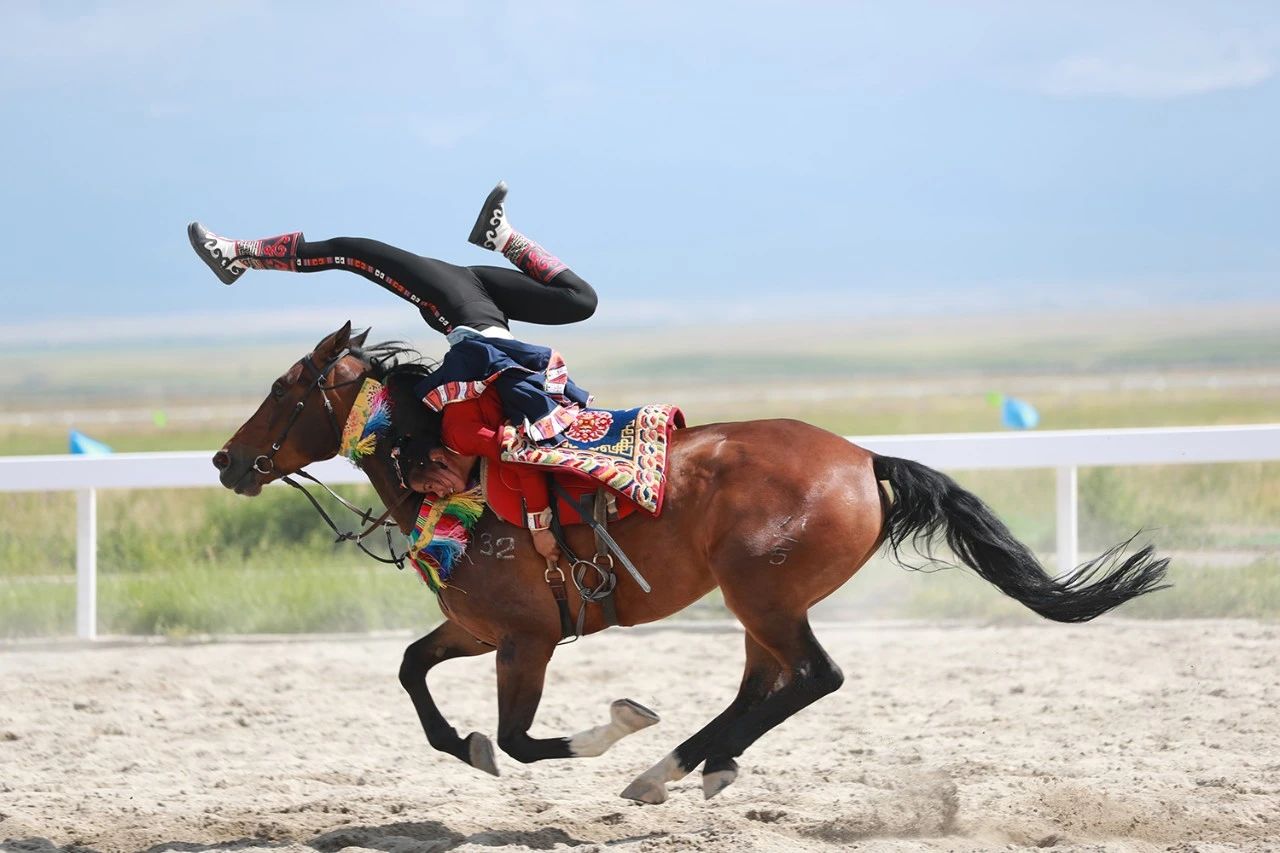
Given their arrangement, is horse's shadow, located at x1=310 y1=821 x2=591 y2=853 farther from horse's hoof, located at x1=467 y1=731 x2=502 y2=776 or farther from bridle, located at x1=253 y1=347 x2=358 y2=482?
bridle, located at x1=253 y1=347 x2=358 y2=482

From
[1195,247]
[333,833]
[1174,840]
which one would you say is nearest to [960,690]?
[1174,840]

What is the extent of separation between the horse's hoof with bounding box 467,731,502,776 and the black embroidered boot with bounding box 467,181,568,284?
1609 millimetres

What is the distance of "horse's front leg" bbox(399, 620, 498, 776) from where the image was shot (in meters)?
4.77

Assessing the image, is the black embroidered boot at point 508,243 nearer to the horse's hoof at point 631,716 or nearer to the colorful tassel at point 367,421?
the colorful tassel at point 367,421

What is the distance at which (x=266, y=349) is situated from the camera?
77.1m

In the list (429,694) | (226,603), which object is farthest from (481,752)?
(226,603)

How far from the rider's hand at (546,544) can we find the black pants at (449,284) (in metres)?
0.74

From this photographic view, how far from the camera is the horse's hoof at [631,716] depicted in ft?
15.1

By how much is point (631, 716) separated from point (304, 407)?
60.7 inches

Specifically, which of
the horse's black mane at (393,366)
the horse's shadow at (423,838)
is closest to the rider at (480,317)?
the horse's black mane at (393,366)

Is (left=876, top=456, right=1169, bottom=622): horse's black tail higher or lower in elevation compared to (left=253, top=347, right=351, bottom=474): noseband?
lower

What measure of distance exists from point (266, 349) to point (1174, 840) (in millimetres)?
76059

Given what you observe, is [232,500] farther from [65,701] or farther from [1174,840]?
[1174,840]

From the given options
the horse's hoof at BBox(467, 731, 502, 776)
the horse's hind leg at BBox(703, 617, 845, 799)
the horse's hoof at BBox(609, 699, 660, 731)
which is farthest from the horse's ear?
the horse's hind leg at BBox(703, 617, 845, 799)
